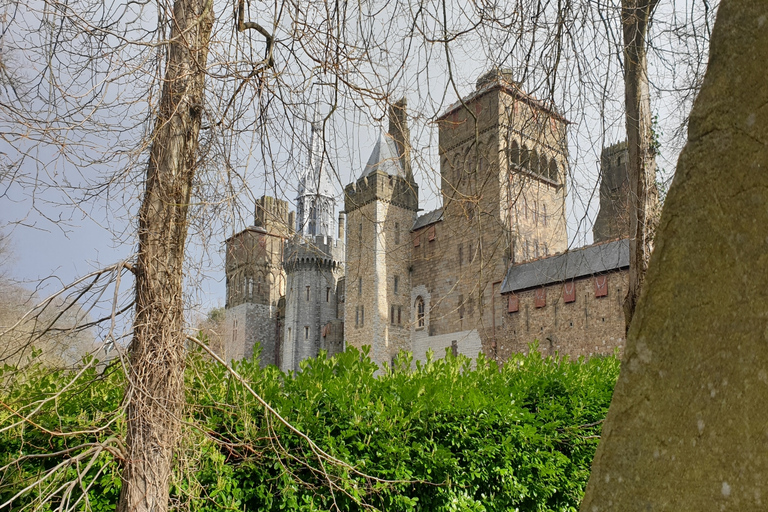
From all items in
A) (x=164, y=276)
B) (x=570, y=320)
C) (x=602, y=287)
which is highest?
(x=602, y=287)

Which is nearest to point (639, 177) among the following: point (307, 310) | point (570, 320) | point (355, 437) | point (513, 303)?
point (355, 437)

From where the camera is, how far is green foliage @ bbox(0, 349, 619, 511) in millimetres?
3223

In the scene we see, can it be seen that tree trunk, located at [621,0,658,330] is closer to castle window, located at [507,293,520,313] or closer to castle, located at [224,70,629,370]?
castle, located at [224,70,629,370]

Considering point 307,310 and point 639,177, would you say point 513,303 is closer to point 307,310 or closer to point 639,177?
point 307,310

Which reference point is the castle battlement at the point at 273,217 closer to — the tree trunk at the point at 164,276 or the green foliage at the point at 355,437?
the tree trunk at the point at 164,276

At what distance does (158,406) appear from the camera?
106 inches

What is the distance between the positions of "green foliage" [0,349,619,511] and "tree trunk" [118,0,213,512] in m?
0.20

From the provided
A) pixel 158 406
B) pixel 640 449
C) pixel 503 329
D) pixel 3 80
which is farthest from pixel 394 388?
pixel 503 329

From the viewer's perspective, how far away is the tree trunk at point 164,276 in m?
2.66

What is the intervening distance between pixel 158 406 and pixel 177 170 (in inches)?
44.9

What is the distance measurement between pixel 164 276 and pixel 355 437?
177cm

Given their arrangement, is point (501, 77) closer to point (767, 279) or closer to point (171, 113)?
point (171, 113)

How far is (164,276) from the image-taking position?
286cm

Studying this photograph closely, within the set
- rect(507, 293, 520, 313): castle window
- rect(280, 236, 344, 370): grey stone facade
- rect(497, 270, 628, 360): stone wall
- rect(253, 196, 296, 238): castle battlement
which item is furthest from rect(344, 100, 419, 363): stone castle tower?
rect(253, 196, 296, 238): castle battlement
